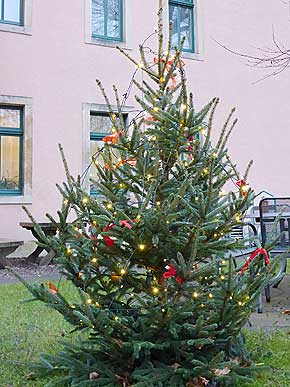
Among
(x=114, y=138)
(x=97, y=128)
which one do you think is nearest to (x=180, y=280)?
(x=114, y=138)

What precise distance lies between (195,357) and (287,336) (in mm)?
1450

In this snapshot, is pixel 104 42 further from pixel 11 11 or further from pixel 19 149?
pixel 19 149

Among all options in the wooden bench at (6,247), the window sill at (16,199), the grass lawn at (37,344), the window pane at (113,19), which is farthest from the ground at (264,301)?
the window pane at (113,19)

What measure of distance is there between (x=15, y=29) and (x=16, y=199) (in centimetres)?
331

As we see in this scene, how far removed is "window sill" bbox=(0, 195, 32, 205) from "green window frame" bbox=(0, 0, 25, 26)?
3455mm

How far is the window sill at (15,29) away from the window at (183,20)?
11.8ft

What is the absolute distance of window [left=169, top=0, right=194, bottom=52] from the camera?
1176cm

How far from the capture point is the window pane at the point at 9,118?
381 inches

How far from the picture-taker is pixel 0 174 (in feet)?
31.9

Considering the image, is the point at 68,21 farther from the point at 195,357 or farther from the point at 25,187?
the point at 195,357

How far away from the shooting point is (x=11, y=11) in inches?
391

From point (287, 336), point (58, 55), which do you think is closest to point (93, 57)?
point (58, 55)

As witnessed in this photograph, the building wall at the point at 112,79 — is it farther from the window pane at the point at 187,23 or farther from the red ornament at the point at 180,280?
the red ornament at the point at 180,280

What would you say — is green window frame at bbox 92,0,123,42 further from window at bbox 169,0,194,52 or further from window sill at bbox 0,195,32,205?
window sill at bbox 0,195,32,205
